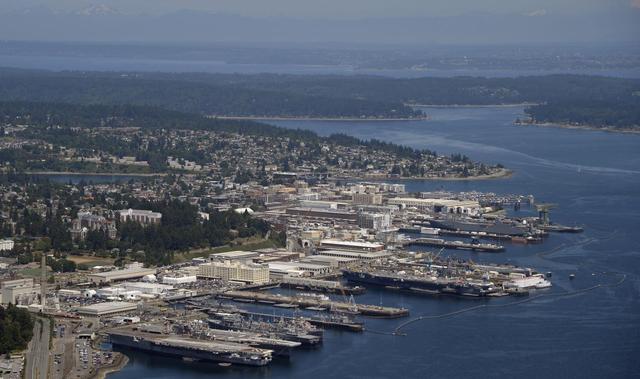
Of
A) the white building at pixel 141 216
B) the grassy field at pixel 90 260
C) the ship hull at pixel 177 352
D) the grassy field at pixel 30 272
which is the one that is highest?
the white building at pixel 141 216

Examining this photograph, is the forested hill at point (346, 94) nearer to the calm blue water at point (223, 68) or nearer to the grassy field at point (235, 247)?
the calm blue water at point (223, 68)

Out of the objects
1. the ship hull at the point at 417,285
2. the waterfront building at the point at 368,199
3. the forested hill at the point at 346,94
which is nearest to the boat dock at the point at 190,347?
the ship hull at the point at 417,285

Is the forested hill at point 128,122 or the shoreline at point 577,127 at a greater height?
the forested hill at point 128,122

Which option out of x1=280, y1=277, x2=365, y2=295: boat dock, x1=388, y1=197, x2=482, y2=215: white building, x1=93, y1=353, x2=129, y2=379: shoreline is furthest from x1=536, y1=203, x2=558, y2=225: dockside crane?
x1=93, y1=353, x2=129, y2=379: shoreline

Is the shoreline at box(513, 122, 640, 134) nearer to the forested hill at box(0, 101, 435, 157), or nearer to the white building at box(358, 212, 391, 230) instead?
the forested hill at box(0, 101, 435, 157)

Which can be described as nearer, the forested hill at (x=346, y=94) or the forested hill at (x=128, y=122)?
the forested hill at (x=128, y=122)

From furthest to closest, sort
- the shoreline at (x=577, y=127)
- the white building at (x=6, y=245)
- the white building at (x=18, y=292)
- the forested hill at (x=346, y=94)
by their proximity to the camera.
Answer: the forested hill at (x=346, y=94)
the shoreline at (x=577, y=127)
the white building at (x=6, y=245)
the white building at (x=18, y=292)
